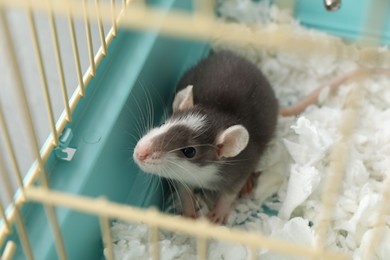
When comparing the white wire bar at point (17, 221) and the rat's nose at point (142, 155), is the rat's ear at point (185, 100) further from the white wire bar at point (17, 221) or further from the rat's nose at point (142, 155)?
the white wire bar at point (17, 221)

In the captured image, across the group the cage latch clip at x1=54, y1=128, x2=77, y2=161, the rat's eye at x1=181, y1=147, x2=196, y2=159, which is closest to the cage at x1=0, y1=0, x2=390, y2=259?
the cage latch clip at x1=54, y1=128, x2=77, y2=161

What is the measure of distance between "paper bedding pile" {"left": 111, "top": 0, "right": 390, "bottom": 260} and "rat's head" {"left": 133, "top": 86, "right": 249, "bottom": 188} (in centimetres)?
13

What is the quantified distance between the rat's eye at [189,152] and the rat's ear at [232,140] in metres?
0.05

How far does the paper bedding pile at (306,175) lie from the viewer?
1.22 meters

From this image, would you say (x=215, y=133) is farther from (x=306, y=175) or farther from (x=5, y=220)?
→ (x=5, y=220)

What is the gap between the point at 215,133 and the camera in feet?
4.13

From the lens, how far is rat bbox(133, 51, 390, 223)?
121cm

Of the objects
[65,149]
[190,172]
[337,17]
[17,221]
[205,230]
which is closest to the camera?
[205,230]

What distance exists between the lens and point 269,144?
1452mm

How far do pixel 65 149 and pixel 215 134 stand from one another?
0.30 metres

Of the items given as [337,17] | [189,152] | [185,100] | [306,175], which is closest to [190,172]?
[189,152]

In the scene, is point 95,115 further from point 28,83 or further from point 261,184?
point 261,184

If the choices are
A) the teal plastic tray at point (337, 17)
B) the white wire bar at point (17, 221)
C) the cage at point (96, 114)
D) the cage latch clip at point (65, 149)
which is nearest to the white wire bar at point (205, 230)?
the cage at point (96, 114)

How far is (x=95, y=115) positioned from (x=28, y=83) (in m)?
0.29
